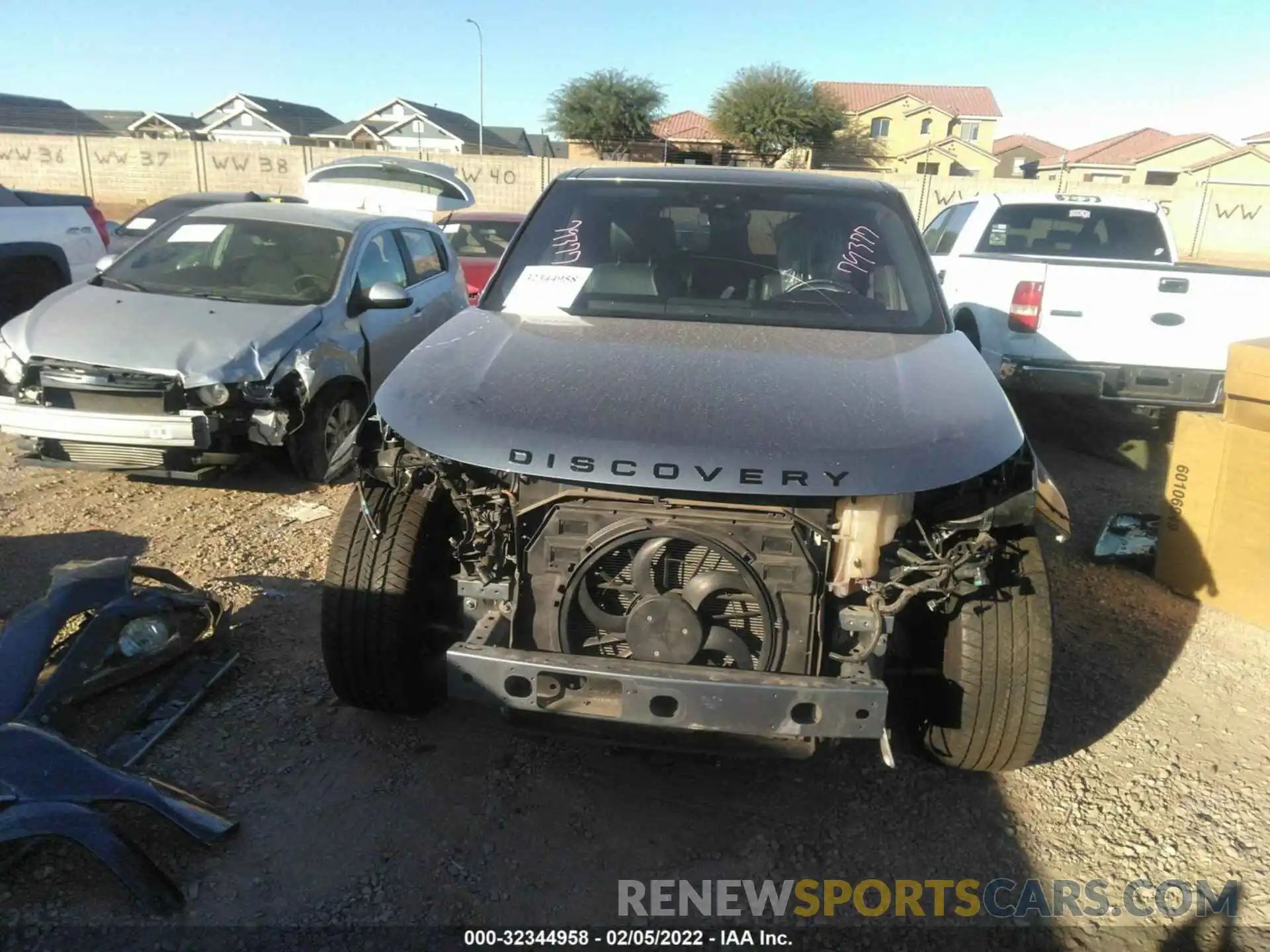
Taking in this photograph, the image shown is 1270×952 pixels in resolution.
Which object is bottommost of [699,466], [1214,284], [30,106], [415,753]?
[415,753]

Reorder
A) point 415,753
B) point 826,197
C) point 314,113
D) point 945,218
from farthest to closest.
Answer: point 314,113 → point 945,218 → point 826,197 → point 415,753

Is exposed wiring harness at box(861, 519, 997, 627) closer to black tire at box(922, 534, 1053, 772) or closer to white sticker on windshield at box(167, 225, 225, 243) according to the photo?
black tire at box(922, 534, 1053, 772)

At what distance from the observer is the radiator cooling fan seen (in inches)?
A: 97.4

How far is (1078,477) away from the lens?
635 centimetres

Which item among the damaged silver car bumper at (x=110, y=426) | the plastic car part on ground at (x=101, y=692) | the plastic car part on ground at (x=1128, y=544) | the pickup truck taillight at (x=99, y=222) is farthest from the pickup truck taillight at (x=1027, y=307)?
the pickup truck taillight at (x=99, y=222)

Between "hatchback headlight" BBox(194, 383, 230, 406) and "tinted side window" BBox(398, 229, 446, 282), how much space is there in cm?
244

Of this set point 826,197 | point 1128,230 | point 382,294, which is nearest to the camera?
point 826,197

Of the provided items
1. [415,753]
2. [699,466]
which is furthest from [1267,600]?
[415,753]

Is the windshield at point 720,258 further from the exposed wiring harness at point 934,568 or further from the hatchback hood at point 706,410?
the exposed wiring harness at point 934,568

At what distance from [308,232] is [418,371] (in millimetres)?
3920

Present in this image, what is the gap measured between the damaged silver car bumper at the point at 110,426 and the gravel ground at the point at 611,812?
1.03 meters

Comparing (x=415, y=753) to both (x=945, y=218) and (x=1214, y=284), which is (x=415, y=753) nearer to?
(x=1214, y=284)

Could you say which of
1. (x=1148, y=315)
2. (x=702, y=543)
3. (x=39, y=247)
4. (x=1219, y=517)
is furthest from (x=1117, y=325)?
(x=39, y=247)

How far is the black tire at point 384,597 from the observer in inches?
113
